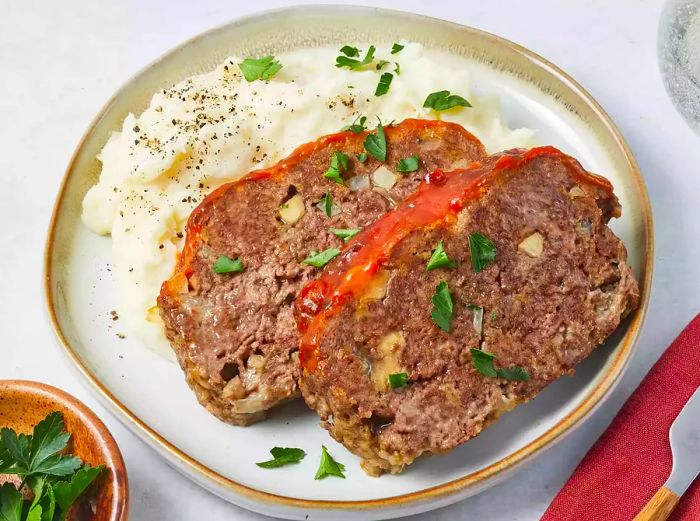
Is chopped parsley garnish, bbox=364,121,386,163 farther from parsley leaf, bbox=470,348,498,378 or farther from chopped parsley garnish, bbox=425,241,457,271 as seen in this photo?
parsley leaf, bbox=470,348,498,378

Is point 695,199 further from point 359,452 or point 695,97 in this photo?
point 359,452

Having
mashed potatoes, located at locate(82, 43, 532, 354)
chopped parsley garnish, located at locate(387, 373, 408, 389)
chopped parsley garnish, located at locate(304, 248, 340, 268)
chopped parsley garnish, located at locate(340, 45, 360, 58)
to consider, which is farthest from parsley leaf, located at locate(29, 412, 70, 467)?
chopped parsley garnish, located at locate(340, 45, 360, 58)

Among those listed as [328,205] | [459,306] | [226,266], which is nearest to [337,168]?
[328,205]

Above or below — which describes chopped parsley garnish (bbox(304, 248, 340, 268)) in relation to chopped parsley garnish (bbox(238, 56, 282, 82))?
below

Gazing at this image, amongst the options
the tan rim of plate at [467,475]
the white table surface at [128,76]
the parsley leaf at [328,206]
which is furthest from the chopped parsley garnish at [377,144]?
the white table surface at [128,76]

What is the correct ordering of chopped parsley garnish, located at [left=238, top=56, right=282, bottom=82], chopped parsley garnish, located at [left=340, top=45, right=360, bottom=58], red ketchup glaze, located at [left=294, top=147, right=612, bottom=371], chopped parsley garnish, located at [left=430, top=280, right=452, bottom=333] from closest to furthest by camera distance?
1. red ketchup glaze, located at [left=294, top=147, right=612, bottom=371]
2. chopped parsley garnish, located at [left=430, top=280, right=452, bottom=333]
3. chopped parsley garnish, located at [left=238, top=56, right=282, bottom=82]
4. chopped parsley garnish, located at [left=340, top=45, right=360, bottom=58]

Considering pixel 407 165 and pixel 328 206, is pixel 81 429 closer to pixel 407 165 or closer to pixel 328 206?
pixel 328 206

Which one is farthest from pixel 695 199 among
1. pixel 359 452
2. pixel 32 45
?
pixel 32 45
